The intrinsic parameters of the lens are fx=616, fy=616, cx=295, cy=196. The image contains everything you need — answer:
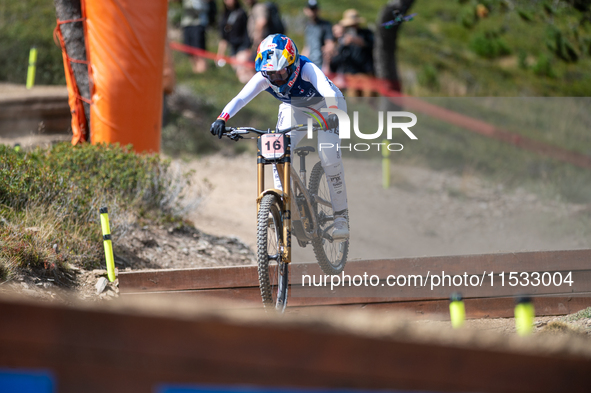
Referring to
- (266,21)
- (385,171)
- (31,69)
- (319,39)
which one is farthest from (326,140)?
(31,69)

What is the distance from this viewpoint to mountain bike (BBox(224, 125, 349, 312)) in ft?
16.1

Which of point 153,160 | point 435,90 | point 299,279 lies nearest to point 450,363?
Result: point 299,279

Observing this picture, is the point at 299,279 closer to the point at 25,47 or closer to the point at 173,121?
the point at 173,121

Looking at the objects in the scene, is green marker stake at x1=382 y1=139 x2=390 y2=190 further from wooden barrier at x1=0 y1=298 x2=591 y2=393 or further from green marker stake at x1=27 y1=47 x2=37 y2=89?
wooden barrier at x1=0 y1=298 x2=591 y2=393

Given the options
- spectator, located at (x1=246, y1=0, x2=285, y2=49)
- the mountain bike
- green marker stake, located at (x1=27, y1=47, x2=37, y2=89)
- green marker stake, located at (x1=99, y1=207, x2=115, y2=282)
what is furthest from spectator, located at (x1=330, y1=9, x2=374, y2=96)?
green marker stake, located at (x1=99, y1=207, x2=115, y2=282)

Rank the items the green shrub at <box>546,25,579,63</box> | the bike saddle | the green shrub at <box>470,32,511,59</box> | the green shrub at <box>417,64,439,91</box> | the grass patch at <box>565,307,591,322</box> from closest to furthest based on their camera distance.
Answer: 1. the grass patch at <box>565,307,591,322</box>
2. the bike saddle
3. the green shrub at <box>546,25,579,63</box>
4. the green shrub at <box>417,64,439,91</box>
5. the green shrub at <box>470,32,511,59</box>

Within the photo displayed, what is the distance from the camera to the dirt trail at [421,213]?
1008cm

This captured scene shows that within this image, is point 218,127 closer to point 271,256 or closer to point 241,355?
point 271,256

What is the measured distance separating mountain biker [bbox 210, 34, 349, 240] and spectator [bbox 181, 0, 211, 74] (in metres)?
10.3

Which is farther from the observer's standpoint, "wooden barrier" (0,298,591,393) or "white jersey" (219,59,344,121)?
→ "white jersey" (219,59,344,121)

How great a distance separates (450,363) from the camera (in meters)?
1.63

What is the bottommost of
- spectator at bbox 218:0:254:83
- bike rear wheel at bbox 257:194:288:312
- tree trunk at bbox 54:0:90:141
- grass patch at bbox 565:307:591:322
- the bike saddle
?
grass patch at bbox 565:307:591:322

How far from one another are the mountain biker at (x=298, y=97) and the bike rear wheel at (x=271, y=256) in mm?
372

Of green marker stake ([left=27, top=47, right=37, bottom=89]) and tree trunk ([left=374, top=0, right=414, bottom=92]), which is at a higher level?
tree trunk ([left=374, top=0, right=414, bottom=92])
